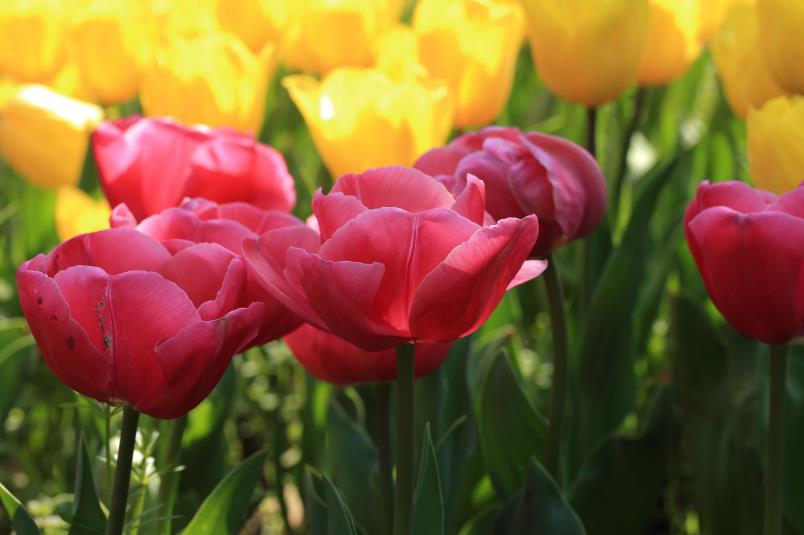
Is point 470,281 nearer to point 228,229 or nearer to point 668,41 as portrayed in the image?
point 228,229

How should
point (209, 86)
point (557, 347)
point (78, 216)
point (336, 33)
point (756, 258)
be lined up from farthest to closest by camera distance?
point (336, 33)
point (209, 86)
point (78, 216)
point (557, 347)
point (756, 258)

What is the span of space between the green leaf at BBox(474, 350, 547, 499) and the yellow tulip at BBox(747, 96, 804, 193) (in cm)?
30

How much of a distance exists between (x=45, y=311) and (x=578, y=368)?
813mm

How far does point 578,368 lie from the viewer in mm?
1438

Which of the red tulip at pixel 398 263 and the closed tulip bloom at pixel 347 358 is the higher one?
the red tulip at pixel 398 263

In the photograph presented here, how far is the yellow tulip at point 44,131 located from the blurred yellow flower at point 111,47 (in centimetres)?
9

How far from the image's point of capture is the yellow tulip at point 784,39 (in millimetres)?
1258

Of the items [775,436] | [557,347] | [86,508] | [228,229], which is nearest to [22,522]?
[86,508]

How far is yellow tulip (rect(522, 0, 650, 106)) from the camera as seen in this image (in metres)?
1.38

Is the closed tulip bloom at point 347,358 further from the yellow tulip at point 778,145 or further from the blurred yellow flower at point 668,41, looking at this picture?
the blurred yellow flower at point 668,41

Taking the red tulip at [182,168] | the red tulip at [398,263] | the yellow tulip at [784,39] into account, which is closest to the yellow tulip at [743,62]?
the yellow tulip at [784,39]

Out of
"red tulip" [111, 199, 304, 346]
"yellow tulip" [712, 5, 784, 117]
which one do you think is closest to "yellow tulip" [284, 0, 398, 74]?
"yellow tulip" [712, 5, 784, 117]

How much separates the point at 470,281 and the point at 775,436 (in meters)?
0.34

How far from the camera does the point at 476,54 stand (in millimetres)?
1639
